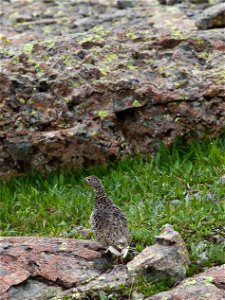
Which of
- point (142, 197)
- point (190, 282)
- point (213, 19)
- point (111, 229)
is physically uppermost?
point (213, 19)

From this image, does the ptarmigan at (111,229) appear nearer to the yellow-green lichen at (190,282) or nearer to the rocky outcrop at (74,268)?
the rocky outcrop at (74,268)

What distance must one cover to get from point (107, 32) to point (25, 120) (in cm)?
222

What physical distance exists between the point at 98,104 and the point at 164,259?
3.99 metres

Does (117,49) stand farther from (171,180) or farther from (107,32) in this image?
(171,180)

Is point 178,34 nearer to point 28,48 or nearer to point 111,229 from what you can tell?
point 28,48

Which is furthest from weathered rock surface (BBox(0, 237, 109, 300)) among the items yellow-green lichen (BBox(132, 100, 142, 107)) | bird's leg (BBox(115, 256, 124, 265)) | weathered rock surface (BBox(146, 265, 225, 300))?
yellow-green lichen (BBox(132, 100, 142, 107))

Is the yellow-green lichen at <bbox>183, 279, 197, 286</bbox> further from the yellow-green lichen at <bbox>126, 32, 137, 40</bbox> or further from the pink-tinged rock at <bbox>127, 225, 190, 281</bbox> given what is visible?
the yellow-green lichen at <bbox>126, 32, 137, 40</bbox>

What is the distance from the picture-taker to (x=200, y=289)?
8.23m

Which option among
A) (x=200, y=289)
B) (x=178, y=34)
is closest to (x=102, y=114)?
(x=178, y=34)

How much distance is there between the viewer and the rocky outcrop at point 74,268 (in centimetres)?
855

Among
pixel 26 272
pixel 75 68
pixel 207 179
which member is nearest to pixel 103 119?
pixel 75 68

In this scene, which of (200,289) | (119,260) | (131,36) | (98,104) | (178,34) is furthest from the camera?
(131,36)

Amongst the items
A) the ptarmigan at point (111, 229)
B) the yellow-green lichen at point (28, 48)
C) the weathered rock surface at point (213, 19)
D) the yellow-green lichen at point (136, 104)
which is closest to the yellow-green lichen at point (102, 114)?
the yellow-green lichen at point (136, 104)

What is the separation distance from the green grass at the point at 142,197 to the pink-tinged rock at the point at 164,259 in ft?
1.70
